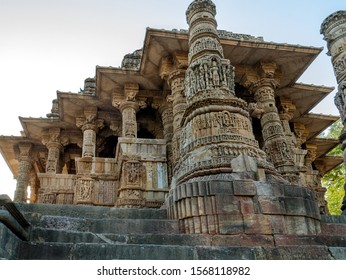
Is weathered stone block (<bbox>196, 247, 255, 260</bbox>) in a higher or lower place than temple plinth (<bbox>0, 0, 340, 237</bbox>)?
lower

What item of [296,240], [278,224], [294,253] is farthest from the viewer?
[278,224]

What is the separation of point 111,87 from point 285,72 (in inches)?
251

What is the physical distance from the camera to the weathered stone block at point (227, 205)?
12.6ft

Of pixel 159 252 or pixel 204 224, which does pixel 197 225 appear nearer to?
pixel 204 224

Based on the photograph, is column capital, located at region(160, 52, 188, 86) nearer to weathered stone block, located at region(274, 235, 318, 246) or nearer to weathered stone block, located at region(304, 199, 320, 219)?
weathered stone block, located at region(304, 199, 320, 219)

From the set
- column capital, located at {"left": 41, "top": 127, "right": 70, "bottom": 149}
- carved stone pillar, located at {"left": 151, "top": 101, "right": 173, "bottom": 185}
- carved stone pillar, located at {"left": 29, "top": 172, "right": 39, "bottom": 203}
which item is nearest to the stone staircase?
carved stone pillar, located at {"left": 151, "top": 101, "right": 173, "bottom": 185}

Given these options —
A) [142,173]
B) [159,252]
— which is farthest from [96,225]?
[142,173]

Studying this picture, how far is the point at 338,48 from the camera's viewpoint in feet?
25.6

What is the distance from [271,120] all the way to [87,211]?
24.4 feet

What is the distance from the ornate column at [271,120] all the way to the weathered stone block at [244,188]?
5.86m

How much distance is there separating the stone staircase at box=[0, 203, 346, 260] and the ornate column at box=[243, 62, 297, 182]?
589cm

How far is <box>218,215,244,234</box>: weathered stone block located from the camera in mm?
3713

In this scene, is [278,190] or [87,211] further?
[87,211]

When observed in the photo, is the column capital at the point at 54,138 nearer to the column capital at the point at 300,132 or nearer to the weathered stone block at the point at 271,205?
the column capital at the point at 300,132
